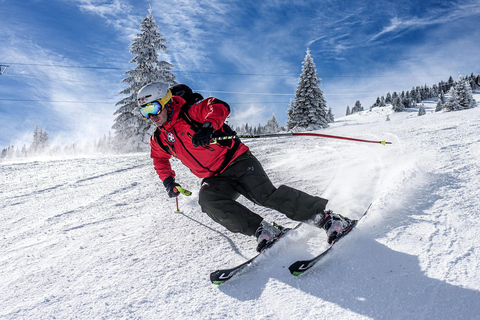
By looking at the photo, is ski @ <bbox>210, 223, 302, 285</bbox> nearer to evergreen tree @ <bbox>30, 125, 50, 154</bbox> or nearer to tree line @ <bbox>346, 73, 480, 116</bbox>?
evergreen tree @ <bbox>30, 125, 50, 154</bbox>

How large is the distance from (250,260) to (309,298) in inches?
21.4

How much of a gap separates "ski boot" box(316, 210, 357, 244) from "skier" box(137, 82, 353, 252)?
2 centimetres

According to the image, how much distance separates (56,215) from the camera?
145 inches

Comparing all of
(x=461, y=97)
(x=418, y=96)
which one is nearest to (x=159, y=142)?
(x=461, y=97)

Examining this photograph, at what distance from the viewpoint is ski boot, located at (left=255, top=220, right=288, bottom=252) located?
227 centimetres

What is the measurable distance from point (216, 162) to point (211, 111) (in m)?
0.55

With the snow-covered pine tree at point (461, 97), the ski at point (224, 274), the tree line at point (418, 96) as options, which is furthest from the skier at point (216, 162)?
the tree line at point (418, 96)

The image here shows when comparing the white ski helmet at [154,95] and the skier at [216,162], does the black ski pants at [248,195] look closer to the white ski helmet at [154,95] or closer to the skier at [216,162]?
the skier at [216,162]

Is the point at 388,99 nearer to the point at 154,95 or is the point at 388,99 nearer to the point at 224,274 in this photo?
the point at 154,95

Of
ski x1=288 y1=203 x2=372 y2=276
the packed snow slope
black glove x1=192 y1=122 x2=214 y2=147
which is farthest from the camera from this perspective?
black glove x1=192 y1=122 x2=214 y2=147

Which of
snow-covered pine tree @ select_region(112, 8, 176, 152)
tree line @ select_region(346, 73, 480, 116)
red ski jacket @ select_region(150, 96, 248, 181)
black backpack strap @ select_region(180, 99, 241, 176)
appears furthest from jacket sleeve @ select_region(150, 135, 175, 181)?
tree line @ select_region(346, 73, 480, 116)

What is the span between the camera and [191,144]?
2867mm

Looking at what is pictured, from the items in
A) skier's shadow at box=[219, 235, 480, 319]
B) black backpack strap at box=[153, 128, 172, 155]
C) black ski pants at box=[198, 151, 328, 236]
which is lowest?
skier's shadow at box=[219, 235, 480, 319]

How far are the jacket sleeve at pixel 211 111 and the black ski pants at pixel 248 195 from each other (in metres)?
0.49
